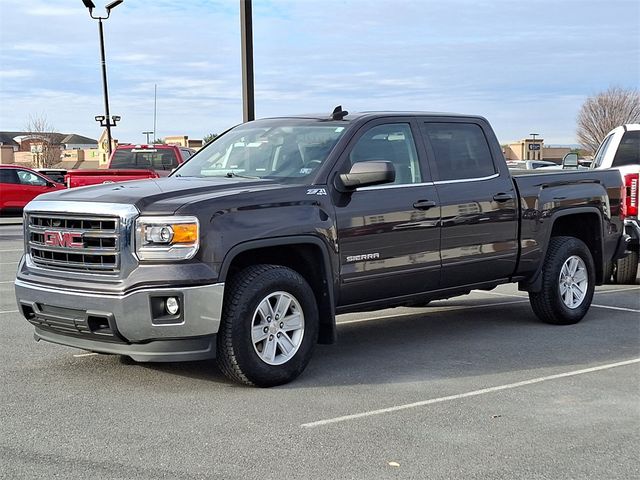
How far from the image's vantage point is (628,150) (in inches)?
484

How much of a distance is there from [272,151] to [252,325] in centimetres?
172

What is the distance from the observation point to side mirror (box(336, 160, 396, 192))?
647cm

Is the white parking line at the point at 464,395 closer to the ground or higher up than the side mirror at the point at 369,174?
closer to the ground

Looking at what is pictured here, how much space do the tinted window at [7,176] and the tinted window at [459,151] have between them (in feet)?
66.2

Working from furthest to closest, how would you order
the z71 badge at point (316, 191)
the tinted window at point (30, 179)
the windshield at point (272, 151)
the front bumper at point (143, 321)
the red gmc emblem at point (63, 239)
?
the tinted window at point (30, 179)
the windshield at point (272, 151)
the z71 badge at point (316, 191)
the red gmc emblem at point (63, 239)
the front bumper at point (143, 321)

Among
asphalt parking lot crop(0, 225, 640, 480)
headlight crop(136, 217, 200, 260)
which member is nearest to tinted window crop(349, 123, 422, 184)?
asphalt parking lot crop(0, 225, 640, 480)

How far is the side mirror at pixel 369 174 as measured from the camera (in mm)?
6473

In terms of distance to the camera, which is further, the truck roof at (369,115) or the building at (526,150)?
the building at (526,150)

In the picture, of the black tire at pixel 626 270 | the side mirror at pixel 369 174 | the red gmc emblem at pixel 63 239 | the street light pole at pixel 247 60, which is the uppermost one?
the street light pole at pixel 247 60

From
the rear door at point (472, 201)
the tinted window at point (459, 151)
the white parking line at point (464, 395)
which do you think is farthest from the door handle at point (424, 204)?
the white parking line at point (464, 395)

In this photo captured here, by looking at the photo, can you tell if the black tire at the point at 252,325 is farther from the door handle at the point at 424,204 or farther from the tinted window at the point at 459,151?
the tinted window at the point at 459,151

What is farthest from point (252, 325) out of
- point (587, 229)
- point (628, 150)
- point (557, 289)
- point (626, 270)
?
point (628, 150)

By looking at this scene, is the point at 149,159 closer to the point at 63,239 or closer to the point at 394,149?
the point at 394,149

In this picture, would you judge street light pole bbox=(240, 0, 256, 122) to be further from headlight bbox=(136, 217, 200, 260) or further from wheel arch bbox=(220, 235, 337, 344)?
headlight bbox=(136, 217, 200, 260)
